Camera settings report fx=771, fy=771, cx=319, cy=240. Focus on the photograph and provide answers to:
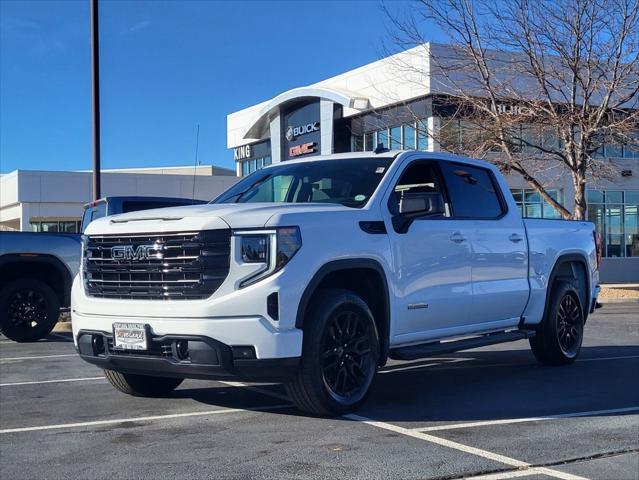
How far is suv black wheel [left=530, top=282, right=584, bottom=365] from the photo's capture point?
847 cm

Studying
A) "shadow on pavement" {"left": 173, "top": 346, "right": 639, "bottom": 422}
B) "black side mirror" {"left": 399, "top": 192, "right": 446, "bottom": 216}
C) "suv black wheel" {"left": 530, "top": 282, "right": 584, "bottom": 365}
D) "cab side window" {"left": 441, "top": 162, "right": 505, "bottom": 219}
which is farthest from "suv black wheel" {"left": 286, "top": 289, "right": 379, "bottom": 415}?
"suv black wheel" {"left": 530, "top": 282, "right": 584, "bottom": 365}

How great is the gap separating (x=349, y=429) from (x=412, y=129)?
2115 cm

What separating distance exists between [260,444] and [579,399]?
314cm

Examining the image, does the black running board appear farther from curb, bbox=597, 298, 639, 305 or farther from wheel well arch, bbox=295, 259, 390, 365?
curb, bbox=597, 298, 639, 305

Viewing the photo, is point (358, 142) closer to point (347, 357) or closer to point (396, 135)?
point (396, 135)

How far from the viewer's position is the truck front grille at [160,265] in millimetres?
5379

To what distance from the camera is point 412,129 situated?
→ 25.8 m

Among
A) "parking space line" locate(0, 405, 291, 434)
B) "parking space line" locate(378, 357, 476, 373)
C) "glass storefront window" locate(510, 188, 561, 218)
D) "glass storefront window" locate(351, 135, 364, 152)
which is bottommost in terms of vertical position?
"parking space line" locate(378, 357, 476, 373)

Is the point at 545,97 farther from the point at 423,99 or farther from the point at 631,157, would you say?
the point at 631,157

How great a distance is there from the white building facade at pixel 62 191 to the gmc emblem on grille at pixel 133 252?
29675 millimetres

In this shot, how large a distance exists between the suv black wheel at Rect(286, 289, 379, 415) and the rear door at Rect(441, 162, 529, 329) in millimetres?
1545

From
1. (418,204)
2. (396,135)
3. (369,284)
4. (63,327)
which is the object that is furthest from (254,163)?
(369,284)

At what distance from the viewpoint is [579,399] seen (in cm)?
677

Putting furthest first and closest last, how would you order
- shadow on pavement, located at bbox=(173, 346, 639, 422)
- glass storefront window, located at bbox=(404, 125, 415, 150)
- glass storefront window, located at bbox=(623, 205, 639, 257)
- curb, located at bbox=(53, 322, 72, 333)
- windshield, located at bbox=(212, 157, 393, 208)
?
glass storefront window, located at bbox=(623, 205, 639, 257), glass storefront window, located at bbox=(404, 125, 415, 150), curb, located at bbox=(53, 322, 72, 333), windshield, located at bbox=(212, 157, 393, 208), shadow on pavement, located at bbox=(173, 346, 639, 422)
